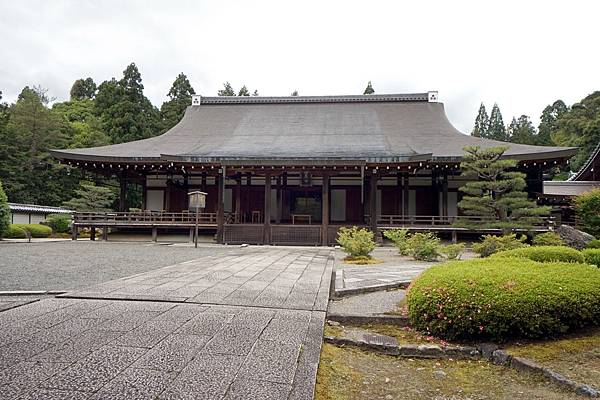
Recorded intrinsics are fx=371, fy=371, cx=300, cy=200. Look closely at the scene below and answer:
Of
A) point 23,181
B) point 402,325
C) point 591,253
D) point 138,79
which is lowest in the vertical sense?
point 402,325

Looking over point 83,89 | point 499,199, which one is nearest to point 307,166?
point 499,199

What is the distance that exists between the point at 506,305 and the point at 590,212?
1120 cm

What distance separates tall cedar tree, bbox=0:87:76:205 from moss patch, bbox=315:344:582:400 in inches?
1198

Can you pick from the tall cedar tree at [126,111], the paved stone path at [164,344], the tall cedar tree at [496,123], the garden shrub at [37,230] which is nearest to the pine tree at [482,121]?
the tall cedar tree at [496,123]

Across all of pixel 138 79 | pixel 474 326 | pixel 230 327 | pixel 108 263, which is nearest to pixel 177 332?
pixel 230 327

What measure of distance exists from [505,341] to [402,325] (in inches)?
35.4

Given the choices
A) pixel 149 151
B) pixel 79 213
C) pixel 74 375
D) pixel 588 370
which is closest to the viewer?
pixel 74 375

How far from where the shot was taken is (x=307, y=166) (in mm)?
13117

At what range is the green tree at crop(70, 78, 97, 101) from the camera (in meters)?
50.7

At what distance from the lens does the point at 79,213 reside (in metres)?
14.8

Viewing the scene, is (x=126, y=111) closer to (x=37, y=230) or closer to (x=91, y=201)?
(x=91, y=201)

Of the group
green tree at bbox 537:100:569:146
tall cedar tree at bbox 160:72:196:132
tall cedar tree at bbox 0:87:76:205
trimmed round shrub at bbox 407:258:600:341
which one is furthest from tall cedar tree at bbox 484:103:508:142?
trimmed round shrub at bbox 407:258:600:341

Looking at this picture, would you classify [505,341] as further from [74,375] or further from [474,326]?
[74,375]

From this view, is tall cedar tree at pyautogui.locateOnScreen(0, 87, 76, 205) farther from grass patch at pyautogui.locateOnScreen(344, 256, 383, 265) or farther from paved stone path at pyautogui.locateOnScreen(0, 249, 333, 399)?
paved stone path at pyautogui.locateOnScreen(0, 249, 333, 399)
